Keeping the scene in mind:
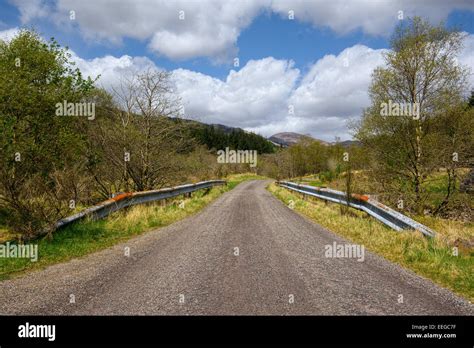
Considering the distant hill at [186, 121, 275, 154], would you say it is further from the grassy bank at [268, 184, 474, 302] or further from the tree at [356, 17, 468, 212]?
the grassy bank at [268, 184, 474, 302]

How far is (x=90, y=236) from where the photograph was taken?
7.63 meters

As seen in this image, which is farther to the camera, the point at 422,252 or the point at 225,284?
the point at 422,252

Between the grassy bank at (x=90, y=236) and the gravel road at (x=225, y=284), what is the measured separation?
417 mm

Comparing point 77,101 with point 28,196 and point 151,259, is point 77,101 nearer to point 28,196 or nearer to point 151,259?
point 28,196

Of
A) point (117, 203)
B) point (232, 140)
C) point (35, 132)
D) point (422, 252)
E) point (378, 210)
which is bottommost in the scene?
point (422, 252)

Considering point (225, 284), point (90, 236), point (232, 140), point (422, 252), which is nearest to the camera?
point (225, 284)

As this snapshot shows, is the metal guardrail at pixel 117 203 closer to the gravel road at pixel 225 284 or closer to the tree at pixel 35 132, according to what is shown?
the tree at pixel 35 132

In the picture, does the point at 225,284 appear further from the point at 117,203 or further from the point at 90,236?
the point at 117,203

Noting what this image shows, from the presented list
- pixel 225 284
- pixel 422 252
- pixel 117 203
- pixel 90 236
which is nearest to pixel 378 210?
pixel 422 252

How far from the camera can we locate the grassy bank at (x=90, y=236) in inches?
223

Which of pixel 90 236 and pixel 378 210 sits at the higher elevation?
pixel 378 210

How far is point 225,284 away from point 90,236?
4.54 m

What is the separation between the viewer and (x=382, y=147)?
14516 millimetres
